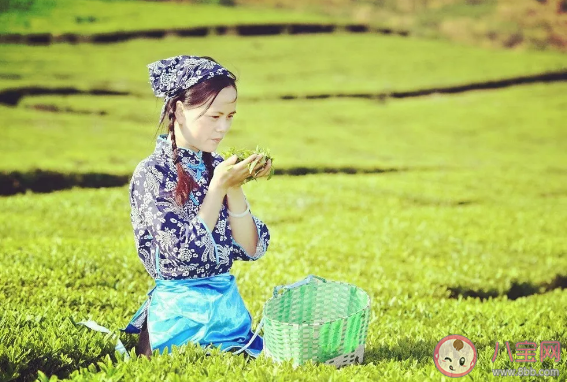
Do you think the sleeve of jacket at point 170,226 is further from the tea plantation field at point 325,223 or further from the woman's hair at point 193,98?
the tea plantation field at point 325,223

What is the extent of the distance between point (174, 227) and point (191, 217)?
276 mm

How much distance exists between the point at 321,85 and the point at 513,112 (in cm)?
1372

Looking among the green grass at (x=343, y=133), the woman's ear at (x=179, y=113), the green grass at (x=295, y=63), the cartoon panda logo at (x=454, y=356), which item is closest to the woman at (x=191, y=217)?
the woman's ear at (x=179, y=113)

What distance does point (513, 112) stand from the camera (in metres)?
40.0

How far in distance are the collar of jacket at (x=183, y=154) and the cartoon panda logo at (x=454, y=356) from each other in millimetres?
2442

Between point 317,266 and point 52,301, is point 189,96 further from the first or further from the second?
point 317,266

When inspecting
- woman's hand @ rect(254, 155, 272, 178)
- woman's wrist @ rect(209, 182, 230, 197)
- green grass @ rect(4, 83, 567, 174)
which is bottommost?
green grass @ rect(4, 83, 567, 174)

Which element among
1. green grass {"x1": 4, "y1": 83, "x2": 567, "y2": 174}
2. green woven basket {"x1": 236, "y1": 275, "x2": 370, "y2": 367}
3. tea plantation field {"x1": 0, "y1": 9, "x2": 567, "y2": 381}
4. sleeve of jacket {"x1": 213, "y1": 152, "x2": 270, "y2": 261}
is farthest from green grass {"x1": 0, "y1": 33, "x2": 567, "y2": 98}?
green woven basket {"x1": 236, "y1": 275, "x2": 370, "y2": 367}

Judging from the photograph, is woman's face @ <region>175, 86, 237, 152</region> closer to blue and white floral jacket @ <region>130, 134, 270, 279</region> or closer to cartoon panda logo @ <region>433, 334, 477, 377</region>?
blue and white floral jacket @ <region>130, 134, 270, 279</region>

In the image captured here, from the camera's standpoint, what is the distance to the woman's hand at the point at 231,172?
167 inches

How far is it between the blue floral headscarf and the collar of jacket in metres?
0.32

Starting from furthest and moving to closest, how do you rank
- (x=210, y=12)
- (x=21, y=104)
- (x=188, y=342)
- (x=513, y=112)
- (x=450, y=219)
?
(x=210, y=12) < (x=513, y=112) < (x=21, y=104) < (x=450, y=219) < (x=188, y=342)

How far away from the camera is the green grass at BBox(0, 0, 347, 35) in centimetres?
4669

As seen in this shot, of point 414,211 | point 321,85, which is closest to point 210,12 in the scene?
point 321,85
